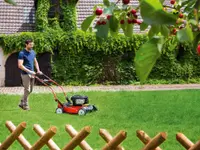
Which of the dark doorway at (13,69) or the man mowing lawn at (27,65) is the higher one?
the man mowing lawn at (27,65)

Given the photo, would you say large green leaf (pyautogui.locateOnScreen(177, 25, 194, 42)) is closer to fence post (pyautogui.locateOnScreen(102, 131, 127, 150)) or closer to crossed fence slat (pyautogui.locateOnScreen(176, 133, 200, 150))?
crossed fence slat (pyautogui.locateOnScreen(176, 133, 200, 150))

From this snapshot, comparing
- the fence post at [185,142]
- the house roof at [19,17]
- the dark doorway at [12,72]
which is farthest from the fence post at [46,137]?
the house roof at [19,17]

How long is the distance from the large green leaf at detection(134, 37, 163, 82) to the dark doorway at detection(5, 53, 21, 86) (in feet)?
80.8

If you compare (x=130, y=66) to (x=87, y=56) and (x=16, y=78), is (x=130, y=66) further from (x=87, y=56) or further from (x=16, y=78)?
(x=16, y=78)

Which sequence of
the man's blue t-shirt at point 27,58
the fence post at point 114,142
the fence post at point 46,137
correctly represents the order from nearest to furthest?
the fence post at point 114,142, the fence post at point 46,137, the man's blue t-shirt at point 27,58

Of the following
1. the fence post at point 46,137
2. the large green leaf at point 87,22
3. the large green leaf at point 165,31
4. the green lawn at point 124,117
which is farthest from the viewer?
the green lawn at point 124,117

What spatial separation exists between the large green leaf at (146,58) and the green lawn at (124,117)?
22.5ft

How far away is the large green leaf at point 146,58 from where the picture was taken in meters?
1.44

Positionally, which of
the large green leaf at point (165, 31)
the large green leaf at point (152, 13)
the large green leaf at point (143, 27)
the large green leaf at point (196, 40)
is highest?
the large green leaf at point (152, 13)

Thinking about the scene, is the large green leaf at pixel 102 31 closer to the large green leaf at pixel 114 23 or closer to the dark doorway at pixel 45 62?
the large green leaf at pixel 114 23

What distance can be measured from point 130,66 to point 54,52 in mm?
3647

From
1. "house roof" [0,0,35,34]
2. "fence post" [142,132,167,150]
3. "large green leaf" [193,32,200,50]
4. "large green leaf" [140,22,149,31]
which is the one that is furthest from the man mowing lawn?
"house roof" [0,0,35,34]

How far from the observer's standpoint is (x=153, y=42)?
148 cm

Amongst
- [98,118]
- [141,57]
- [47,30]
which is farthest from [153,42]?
[47,30]
